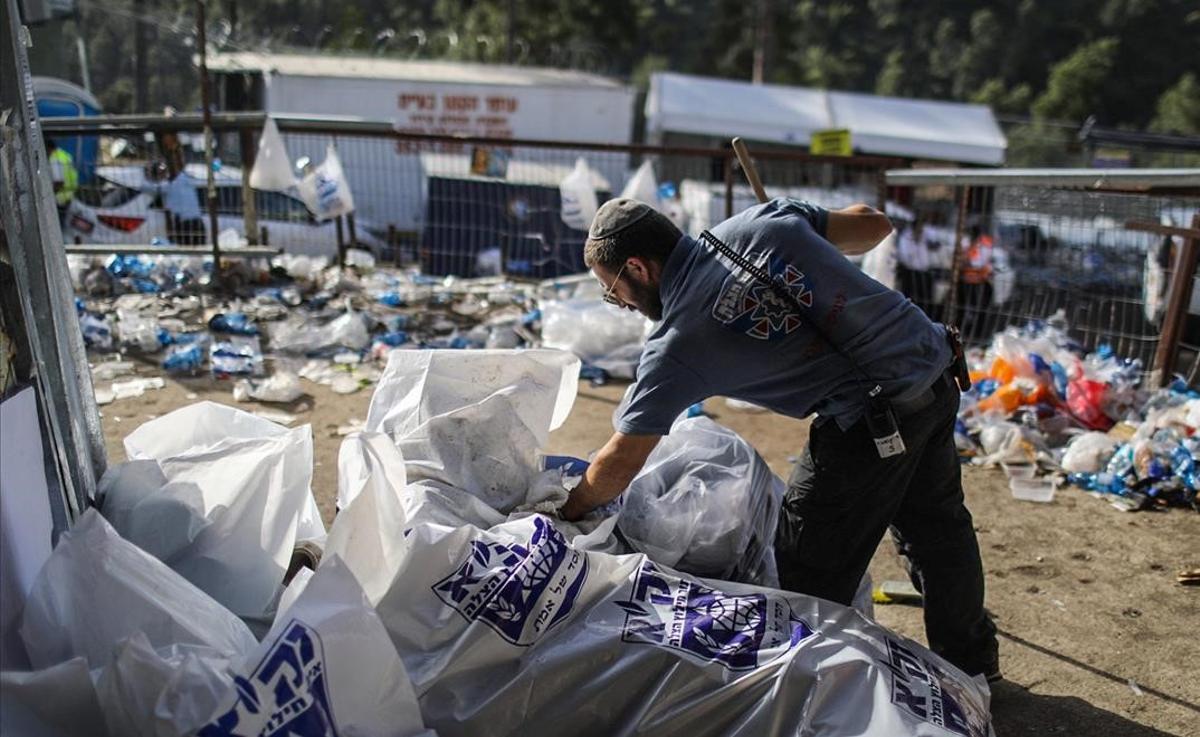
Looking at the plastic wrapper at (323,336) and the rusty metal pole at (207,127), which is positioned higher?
the rusty metal pole at (207,127)

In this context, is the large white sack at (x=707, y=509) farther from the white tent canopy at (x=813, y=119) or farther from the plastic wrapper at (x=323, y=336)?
the white tent canopy at (x=813, y=119)

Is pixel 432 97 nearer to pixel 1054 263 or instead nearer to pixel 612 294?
pixel 1054 263

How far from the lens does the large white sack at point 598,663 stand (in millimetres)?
2043

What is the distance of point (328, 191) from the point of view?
7941 millimetres

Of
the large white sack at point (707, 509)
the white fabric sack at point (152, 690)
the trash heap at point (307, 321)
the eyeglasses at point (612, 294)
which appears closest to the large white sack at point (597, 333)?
the trash heap at point (307, 321)

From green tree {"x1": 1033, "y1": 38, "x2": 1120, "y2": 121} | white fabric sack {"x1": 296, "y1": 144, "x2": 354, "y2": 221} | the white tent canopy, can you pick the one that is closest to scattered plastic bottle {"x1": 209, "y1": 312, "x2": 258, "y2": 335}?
white fabric sack {"x1": 296, "y1": 144, "x2": 354, "y2": 221}

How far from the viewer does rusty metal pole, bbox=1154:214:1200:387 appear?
17.0 feet

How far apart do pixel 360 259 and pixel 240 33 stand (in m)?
13.0

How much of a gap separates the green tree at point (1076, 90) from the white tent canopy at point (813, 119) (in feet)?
95.9

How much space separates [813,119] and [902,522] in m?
14.9

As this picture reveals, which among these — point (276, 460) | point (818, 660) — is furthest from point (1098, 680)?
point (276, 460)

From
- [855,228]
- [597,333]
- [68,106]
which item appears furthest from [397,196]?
[855,228]

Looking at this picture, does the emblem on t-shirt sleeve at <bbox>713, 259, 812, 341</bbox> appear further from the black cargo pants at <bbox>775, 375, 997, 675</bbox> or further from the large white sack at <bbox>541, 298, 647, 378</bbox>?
the large white sack at <bbox>541, 298, 647, 378</bbox>

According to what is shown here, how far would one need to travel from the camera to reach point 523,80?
61.0ft
